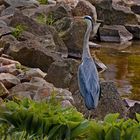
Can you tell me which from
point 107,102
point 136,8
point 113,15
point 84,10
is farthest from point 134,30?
point 107,102

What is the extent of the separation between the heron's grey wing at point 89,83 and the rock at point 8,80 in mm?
1587

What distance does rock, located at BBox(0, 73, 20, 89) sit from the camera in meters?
7.73

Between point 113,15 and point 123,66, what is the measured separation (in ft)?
13.4

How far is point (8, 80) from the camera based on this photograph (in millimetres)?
7785

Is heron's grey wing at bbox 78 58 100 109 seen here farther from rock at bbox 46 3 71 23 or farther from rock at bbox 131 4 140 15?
rock at bbox 131 4 140 15

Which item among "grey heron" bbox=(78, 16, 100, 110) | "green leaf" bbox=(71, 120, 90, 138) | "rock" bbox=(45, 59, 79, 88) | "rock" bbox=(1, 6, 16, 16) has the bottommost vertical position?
"rock" bbox=(1, 6, 16, 16)

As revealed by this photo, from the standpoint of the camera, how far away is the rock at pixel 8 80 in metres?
7.73

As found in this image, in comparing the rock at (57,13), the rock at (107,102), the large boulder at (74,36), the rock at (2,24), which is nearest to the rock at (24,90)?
the rock at (107,102)

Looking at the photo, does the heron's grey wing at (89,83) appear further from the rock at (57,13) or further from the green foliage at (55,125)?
the rock at (57,13)

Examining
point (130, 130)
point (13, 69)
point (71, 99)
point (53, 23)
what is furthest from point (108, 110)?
point (53, 23)

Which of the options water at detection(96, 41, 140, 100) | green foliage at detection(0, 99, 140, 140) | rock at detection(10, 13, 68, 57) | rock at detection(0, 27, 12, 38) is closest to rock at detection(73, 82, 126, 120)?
water at detection(96, 41, 140, 100)

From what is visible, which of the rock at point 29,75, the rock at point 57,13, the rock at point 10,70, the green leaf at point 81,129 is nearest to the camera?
the green leaf at point 81,129

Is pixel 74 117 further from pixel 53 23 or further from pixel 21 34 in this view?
pixel 53 23

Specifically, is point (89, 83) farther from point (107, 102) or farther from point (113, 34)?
point (113, 34)
